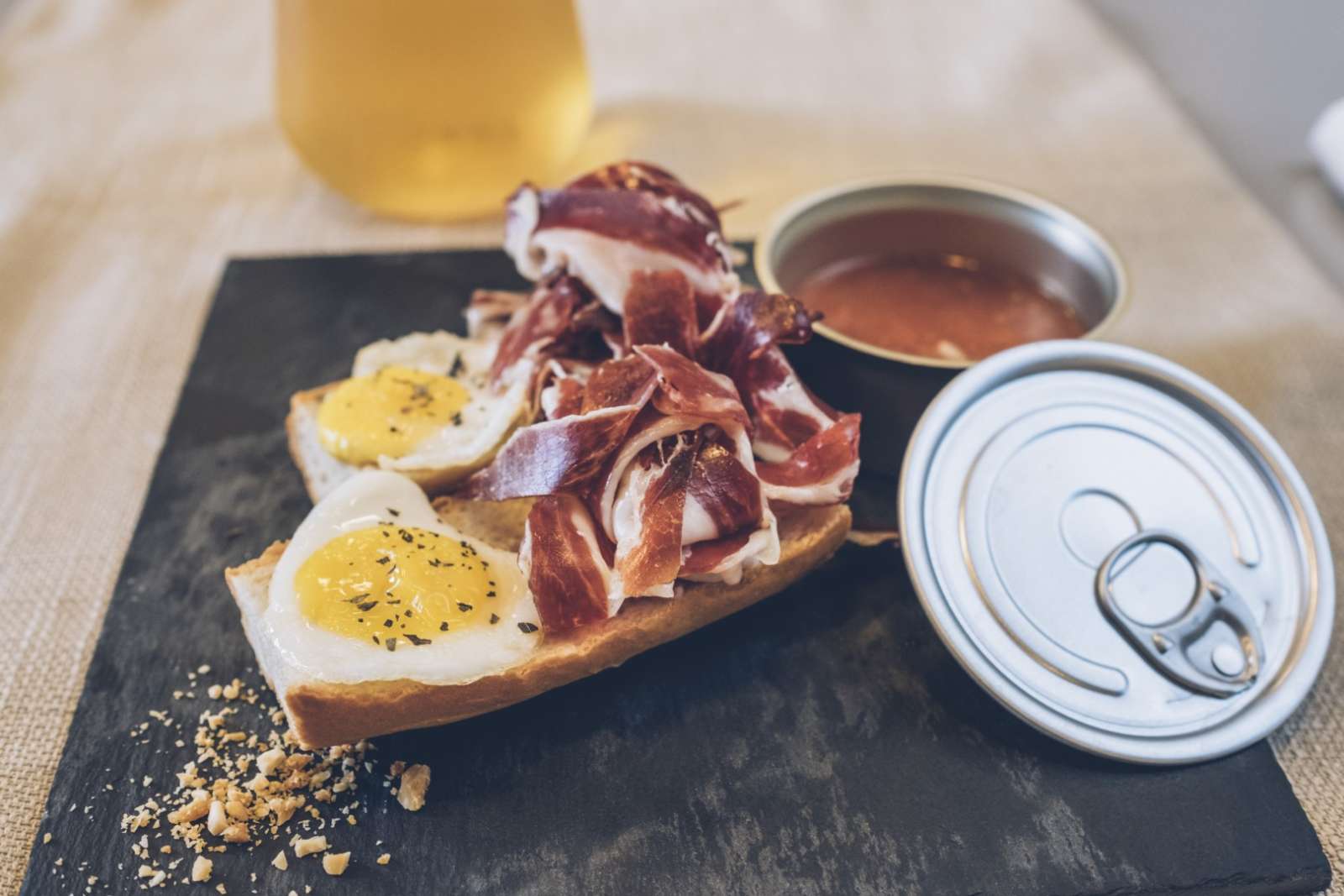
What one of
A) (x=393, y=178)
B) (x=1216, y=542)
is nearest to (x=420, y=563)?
(x=1216, y=542)

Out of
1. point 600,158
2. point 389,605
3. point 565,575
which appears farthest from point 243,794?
point 600,158

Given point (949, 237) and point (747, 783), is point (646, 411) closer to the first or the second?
point (747, 783)

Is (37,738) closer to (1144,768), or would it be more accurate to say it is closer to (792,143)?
(1144,768)

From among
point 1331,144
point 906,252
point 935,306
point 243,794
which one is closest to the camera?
point 243,794

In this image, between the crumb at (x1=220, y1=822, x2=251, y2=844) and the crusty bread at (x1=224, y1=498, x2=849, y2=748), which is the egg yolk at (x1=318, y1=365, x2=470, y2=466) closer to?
the crusty bread at (x1=224, y1=498, x2=849, y2=748)

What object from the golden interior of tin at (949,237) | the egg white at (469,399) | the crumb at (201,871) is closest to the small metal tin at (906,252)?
the golden interior of tin at (949,237)

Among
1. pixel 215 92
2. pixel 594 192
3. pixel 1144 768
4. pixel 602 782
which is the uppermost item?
pixel 594 192

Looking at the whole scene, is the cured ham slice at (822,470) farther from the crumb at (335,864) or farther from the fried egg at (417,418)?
the crumb at (335,864)
